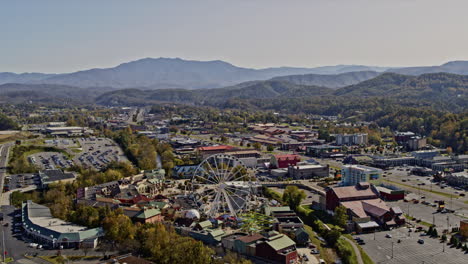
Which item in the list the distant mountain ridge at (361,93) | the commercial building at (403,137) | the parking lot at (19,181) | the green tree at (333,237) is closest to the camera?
the green tree at (333,237)

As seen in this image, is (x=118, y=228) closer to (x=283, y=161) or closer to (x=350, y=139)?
(x=283, y=161)

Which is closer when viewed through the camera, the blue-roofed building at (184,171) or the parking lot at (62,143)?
the blue-roofed building at (184,171)

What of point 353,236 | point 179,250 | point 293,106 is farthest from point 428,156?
point 293,106

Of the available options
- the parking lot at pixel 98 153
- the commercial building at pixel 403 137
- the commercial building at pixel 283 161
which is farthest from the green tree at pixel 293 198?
the commercial building at pixel 403 137

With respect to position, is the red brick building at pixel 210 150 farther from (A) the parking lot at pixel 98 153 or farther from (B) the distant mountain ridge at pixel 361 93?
(B) the distant mountain ridge at pixel 361 93

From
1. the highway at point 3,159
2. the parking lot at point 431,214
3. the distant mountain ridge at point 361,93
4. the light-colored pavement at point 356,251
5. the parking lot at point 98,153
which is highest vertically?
the distant mountain ridge at point 361,93

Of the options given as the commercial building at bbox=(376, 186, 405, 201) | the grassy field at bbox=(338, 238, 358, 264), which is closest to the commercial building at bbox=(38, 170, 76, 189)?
the grassy field at bbox=(338, 238, 358, 264)

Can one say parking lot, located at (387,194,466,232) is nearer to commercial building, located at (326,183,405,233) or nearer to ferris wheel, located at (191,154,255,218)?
commercial building, located at (326,183,405,233)
